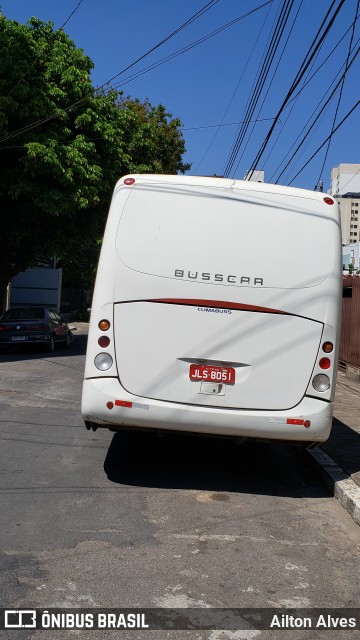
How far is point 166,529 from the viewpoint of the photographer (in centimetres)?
517

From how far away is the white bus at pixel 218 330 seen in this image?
6066 millimetres

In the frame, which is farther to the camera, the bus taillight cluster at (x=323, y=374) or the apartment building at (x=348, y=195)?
the apartment building at (x=348, y=195)

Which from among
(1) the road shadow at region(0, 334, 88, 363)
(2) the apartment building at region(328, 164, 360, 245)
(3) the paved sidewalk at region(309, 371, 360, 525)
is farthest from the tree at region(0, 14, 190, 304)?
(2) the apartment building at region(328, 164, 360, 245)

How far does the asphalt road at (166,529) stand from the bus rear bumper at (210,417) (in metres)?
0.62

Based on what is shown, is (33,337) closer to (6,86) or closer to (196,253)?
(6,86)

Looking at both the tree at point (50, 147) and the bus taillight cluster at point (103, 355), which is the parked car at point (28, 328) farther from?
the bus taillight cluster at point (103, 355)

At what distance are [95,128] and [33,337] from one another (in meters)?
6.72

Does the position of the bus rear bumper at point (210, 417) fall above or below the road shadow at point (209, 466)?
above

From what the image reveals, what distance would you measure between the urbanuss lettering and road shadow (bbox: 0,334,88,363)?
12.2 m

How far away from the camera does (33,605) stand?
12.2ft

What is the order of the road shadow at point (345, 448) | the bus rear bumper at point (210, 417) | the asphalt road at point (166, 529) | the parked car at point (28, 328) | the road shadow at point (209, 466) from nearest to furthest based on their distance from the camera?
the asphalt road at point (166, 529) < the bus rear bumper at point (210, 417) < the road shadow at point (209, 466) < the road shadow at point (345, 448) < the parked car at point (28, 328)

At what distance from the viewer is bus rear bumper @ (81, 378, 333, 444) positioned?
6039 mm

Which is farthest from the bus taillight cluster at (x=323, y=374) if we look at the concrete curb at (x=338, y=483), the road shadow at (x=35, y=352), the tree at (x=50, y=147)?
the tree at (x=50, y=147)

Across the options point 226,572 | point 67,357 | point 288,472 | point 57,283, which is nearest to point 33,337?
point 67,357
